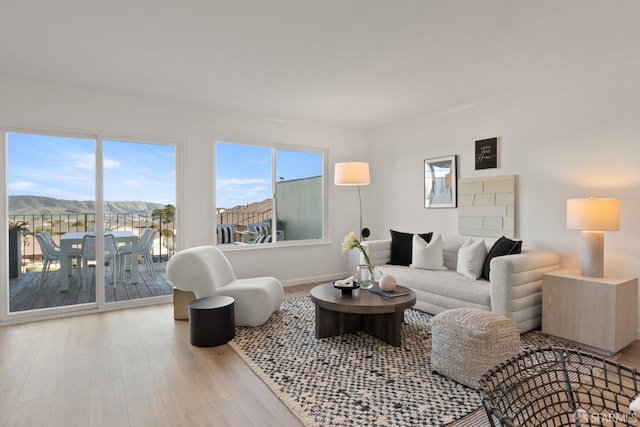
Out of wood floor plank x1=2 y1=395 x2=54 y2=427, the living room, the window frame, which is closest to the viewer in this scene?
wood floor plank x1=2 y1=395 x2=54 y2=427

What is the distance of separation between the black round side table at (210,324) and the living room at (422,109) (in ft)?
5.58

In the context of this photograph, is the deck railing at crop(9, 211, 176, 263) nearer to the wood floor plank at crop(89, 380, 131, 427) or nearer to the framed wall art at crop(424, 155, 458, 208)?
the wood floor plank at crop(89, 380, 131, 427)

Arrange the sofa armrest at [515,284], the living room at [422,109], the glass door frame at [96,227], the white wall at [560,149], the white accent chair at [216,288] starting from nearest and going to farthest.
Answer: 1. the living room at [422,109]
2. the sofa armrest at [515,284]
3. the white wall at [560,149]
4. the white accent chair at [216,288]
5. the glass door frame at [96,227]

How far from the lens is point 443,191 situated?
4812 mm

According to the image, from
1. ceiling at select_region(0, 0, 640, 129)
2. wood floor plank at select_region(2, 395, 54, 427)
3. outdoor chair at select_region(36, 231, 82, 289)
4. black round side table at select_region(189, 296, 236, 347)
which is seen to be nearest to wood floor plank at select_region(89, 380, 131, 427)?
wood floor plank at select_region(2, 395, 54, 427)

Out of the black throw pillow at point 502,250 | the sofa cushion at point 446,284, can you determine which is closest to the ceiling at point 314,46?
the black throw pillow at point 502,250

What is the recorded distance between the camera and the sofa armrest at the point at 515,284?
10.2 feet

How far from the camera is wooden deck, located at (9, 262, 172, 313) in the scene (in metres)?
3.83

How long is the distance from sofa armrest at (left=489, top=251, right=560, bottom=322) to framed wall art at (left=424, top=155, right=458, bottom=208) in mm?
1505

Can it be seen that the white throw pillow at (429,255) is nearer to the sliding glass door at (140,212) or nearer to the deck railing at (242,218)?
the deck railing at (242,218)

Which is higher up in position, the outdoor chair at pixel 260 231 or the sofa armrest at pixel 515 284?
the outdoor chair at pixel 260 231

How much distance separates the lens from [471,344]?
90.0 inches

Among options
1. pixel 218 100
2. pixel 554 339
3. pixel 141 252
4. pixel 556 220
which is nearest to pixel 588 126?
pixel 556 220

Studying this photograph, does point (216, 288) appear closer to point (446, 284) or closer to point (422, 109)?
point (446, 284)
